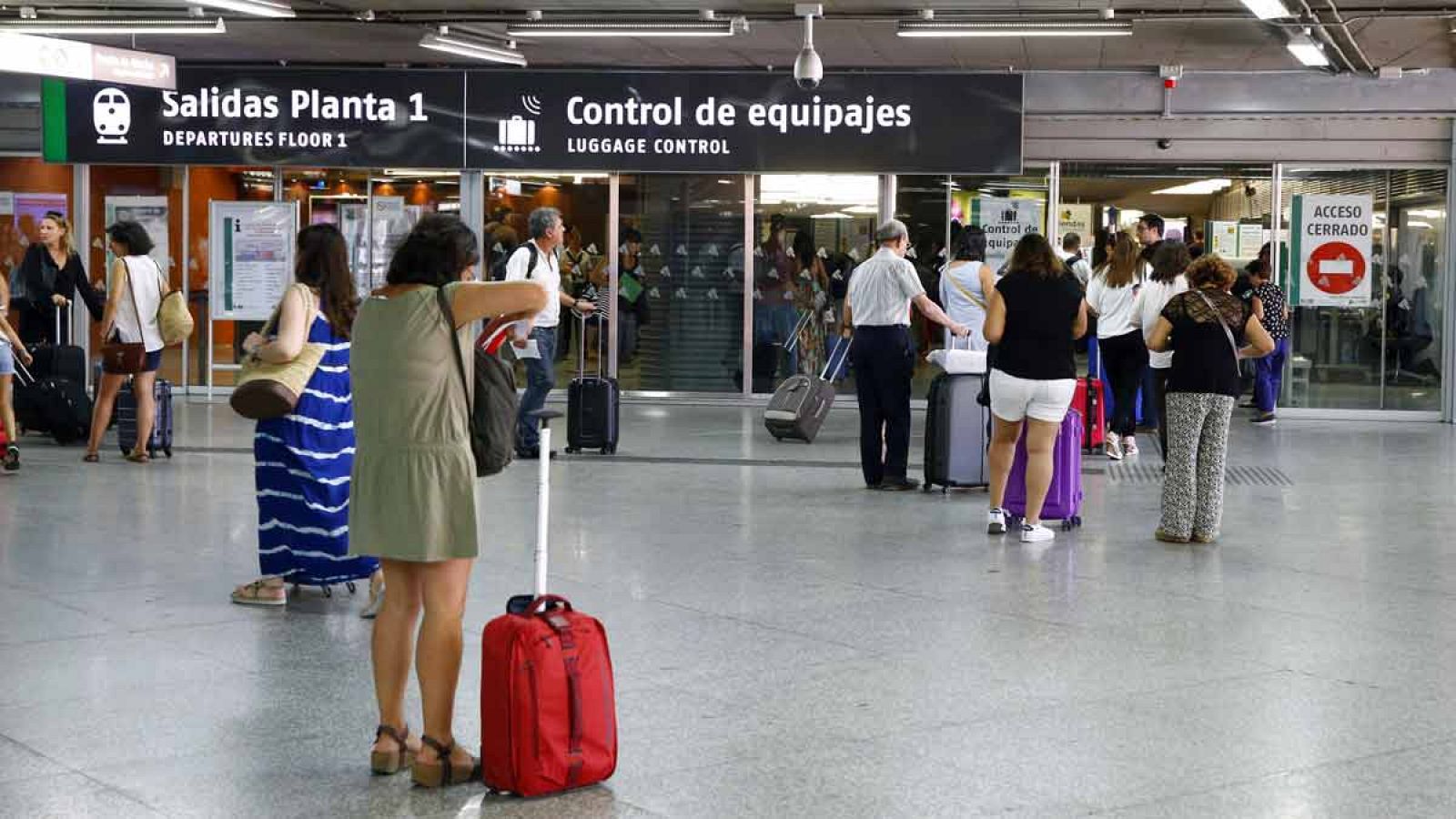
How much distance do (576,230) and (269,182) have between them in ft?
11.2

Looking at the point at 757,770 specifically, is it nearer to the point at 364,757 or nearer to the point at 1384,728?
the point at 364,757

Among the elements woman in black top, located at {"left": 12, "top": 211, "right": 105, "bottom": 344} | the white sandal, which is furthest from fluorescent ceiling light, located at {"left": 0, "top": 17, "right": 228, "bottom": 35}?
the white sandal

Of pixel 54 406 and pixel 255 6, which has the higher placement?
pixel 255 6

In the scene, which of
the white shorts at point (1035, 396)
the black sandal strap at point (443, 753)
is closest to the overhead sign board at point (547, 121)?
the white shorts at point (1035, 396)

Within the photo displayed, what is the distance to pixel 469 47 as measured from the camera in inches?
678

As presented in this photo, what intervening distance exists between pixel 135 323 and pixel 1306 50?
10.3 m

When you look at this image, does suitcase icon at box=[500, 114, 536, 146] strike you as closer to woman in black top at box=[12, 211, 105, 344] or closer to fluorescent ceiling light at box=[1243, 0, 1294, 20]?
woman in black top at box=[12, 211, 105, 344]

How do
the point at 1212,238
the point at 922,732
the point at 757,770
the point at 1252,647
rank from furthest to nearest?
the point at 1212,238
the point at 1252,647
the point at 922,732
the point at 757,770

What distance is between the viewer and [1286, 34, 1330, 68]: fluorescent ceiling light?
15750mm

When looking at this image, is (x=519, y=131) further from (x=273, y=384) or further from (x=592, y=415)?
(x=273, y=384)

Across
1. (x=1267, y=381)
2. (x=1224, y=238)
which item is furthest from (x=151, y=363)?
(x=1224, y=238)

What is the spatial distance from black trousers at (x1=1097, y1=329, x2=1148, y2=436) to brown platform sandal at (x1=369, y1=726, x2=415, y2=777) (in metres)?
9.64

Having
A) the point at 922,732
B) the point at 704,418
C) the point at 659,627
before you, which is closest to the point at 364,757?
the point at 922,732

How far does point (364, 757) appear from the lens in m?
5.13
